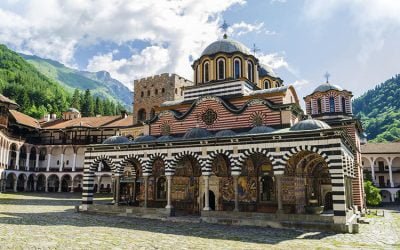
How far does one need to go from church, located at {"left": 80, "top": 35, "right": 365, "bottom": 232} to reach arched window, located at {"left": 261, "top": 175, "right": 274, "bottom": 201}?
59 mm

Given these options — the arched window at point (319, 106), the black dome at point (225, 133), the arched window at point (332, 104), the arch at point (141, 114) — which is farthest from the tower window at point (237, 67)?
the arch at point (141, 114)

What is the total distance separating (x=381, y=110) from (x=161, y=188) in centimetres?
9362

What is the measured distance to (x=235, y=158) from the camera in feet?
61.7

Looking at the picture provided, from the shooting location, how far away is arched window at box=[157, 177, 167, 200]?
23.8 meters

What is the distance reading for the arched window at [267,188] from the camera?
20.4 metres

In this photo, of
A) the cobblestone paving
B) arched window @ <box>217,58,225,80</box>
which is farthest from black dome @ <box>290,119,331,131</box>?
arched window @ <box>217,58,225,80</box>

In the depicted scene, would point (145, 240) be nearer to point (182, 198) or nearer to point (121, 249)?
point (121, 249)

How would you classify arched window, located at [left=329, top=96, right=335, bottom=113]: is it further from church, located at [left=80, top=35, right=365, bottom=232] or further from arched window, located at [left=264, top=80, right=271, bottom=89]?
arched window, located at [left=264, top=80, right=271, bottom=89]

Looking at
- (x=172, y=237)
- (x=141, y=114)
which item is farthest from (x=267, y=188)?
(x=141, y=114)

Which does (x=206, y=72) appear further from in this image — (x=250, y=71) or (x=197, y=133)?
(x=197, y=133)

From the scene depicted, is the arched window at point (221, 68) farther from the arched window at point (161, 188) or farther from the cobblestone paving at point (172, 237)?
the cobblestone paving at point (172, 237)

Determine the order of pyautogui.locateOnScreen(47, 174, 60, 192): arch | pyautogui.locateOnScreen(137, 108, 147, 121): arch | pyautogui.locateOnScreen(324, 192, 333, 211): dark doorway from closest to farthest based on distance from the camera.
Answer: pyautogui.locateOnScreen(324, 192, 333, 211): dark doorway → pyautogui.locateOnScreen(137, 108, 147, 121): arch → pyautogui.locateOnScreen(47, 174, 60, 192): arch

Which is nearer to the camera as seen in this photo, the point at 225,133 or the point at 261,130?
the point at 261,130

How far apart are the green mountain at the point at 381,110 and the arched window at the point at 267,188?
70691mm
